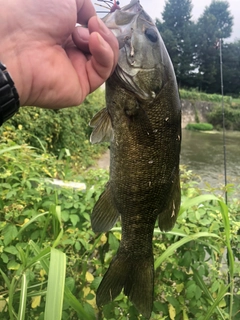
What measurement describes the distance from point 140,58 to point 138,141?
34 cm

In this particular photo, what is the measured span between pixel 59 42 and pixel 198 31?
3922 cm

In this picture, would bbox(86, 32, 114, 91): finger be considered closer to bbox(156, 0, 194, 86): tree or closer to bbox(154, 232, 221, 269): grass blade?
bbox(154, 232, 221, 269): grass blade

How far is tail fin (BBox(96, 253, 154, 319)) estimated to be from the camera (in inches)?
52.5

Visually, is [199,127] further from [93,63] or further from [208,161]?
[93,63]

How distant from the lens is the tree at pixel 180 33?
1298 inches

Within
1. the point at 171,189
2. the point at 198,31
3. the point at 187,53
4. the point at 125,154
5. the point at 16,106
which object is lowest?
the point at 171,189

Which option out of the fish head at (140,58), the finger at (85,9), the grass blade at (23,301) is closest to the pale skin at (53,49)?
the finger at (85,9)

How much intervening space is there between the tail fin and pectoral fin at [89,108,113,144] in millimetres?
538

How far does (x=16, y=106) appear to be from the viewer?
1.09 m

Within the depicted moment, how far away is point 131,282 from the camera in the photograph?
1.40m

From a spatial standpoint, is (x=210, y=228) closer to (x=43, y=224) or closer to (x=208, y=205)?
(x=208, y=205)

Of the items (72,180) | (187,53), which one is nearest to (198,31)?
(187,53)

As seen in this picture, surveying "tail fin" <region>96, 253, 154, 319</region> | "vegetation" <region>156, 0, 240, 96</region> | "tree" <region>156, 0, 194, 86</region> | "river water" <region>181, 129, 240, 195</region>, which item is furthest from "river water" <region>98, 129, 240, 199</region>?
"vegetation" <region>156, 0, 240, 96</region>

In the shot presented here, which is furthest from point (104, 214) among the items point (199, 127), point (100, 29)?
point (199, 127)
